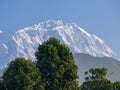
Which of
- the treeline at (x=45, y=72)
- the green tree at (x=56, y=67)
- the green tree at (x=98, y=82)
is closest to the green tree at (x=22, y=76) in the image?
the treeline at (x=45, y=72)

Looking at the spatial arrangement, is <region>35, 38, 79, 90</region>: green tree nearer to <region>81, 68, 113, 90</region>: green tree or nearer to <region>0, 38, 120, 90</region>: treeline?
<region>0, 38, 120, 90</region>: treeline

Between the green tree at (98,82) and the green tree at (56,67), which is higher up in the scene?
the green tree at (98,82)

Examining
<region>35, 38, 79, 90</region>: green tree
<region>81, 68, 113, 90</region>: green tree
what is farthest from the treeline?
<region>81, 68, 113, 90</region>: green tree

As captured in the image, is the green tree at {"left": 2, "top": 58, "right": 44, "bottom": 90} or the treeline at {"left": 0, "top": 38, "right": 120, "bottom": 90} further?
the treeline at {"left": 0, "top": 38, "right": 120, "bottom": 90}

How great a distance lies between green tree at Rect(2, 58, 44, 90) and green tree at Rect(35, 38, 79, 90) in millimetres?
2577

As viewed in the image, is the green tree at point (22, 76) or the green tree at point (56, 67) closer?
the green tree at point (22, 76)

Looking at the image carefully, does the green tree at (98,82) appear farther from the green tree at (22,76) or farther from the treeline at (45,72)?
the green tree at (22,76)

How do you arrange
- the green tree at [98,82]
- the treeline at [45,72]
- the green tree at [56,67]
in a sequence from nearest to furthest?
the treeline at [45,72] → the green tree at [56,67] → the green tree at [98,82]

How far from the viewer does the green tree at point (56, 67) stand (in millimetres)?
82438

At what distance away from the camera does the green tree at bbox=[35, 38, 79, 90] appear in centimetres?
8244

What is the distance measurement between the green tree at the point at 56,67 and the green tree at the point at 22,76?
2577mm

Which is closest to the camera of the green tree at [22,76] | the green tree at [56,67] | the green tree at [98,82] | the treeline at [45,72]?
the green tree at [22,76]

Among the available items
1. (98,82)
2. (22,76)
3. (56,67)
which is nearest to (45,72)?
(56,67)

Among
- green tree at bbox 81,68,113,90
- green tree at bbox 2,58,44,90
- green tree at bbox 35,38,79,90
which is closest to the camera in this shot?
green tree at bbox 2,58,44,90
